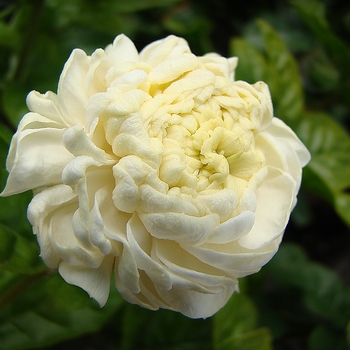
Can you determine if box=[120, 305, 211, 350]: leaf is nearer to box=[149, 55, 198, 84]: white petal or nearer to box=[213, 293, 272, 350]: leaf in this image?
box=[213, 293, 272, 350]: leaf

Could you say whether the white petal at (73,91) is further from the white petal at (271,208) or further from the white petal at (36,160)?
the white petal at (271,208)

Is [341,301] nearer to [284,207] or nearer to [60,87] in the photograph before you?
[284,207]

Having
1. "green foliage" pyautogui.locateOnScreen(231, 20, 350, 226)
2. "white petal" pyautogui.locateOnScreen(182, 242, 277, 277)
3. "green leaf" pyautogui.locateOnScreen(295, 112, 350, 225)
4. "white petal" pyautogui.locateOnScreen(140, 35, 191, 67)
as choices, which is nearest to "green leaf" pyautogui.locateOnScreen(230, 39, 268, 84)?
"green foliage" pyautogui.locateOnScreen(231, 20, 350, 226)

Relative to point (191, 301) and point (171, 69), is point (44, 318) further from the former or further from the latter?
point (171, 69)

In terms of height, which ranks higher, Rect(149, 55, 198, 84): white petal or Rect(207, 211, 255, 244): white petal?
Rect(149, 55, 198, 84): white petal

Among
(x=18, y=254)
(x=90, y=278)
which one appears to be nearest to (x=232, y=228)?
(x=90, y=278)

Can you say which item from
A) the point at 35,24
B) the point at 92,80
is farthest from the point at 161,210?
the point at 35,24
